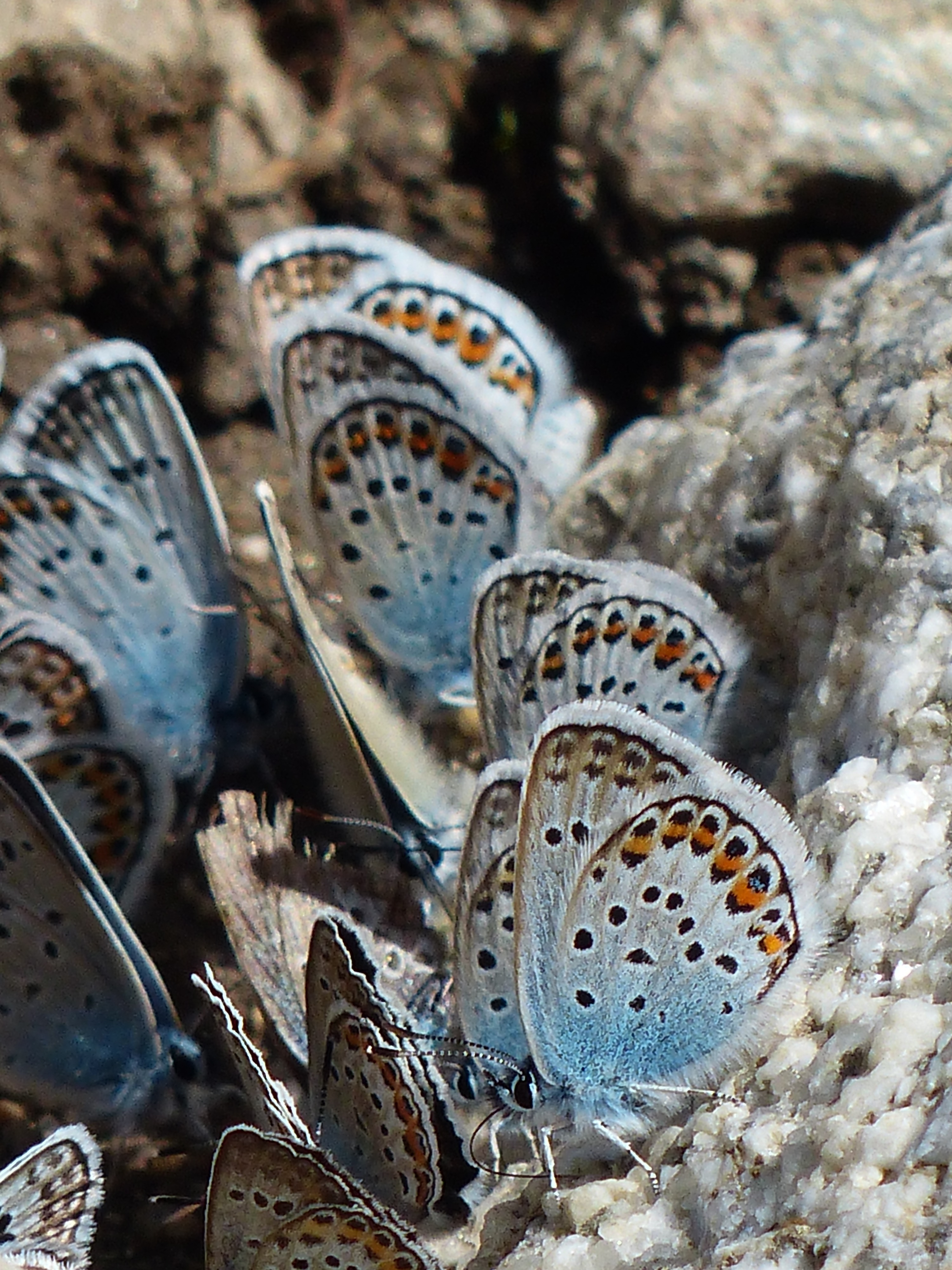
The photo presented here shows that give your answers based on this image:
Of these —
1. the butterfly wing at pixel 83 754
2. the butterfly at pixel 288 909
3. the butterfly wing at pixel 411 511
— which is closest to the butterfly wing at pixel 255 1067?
the butterfly at pixel 288 909

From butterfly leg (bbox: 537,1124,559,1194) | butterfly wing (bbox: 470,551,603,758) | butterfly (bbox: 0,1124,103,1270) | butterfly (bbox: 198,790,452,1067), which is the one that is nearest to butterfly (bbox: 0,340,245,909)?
butterfly (bbox: 198,790,452,1067)

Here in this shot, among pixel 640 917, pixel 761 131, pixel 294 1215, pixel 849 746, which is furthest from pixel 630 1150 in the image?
pixel 761 131

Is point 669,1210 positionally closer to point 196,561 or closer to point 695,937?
point 695,937

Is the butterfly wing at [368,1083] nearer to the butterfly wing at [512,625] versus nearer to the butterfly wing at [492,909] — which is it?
the butterfly wing at [492,909]

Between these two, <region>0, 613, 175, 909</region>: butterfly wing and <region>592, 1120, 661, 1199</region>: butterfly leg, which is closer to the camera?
<region>592, 1120, 661, 1199</region>: butterfly leg

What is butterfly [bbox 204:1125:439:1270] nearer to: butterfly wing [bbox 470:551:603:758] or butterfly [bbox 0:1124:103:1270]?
butterfly [bbox 0:1124:103:1270]

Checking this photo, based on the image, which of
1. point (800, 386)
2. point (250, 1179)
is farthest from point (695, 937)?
point (800, 386)
